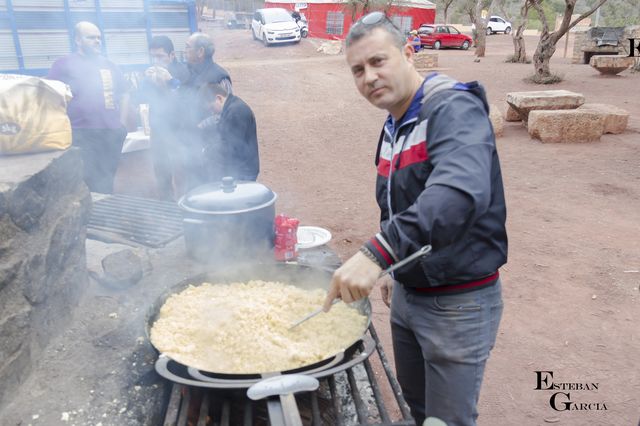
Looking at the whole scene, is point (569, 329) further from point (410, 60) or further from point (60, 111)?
point (60, 111)

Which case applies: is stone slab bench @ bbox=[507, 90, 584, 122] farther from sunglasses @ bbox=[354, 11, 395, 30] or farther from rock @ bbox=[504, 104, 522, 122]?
sunglasses @ bbox=[354, 11, 395, 30]

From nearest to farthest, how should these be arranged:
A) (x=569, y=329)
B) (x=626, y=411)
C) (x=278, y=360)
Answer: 1. (x=278, y=360)
2. (x=626, y=411)
3. (x=569, y=329)

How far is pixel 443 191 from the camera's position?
4.49 ft

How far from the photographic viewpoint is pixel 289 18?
24984mm

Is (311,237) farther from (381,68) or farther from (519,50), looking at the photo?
(519,50)

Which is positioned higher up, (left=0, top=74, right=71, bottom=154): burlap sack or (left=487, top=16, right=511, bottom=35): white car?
(left=487, top=16, right=511, bottom=35): white car

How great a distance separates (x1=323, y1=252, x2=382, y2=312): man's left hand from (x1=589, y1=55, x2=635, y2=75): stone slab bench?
18.8 m

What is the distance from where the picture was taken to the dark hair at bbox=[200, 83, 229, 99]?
14.1 ft

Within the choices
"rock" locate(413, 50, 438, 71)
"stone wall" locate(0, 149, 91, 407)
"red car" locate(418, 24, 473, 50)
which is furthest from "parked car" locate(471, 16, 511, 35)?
"stone wall" locate(0, 149, 91, 407)

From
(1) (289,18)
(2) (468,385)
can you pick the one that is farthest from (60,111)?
(1) (289,18)

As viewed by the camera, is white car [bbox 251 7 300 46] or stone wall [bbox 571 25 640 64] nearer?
stone wall [bbox 571 25 640 64]

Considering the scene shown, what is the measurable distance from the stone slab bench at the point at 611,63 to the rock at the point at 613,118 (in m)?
8.62

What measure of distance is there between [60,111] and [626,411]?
391 cm

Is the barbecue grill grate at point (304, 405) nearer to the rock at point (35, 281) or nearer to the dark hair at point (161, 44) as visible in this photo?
the rock at point (35, 281)
